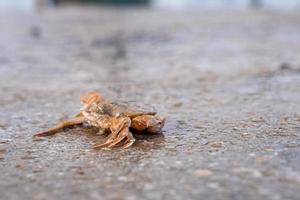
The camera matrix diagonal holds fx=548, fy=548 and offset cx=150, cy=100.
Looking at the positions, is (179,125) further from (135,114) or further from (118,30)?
(118,30)

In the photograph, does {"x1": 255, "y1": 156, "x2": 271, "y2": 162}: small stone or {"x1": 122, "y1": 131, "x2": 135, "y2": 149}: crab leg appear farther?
{"x1": 122, "y1": 131, "x2": 135, "y2": 149}: crab leg

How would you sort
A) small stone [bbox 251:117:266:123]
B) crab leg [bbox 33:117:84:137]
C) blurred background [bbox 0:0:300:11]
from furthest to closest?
blurred background [bbox 0:0:300:11] → small stone [bbox 251:117:266:123] → crab leg [bbox 33:117:84:137]

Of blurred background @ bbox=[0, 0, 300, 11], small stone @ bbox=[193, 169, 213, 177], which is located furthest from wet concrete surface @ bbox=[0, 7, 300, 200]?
blurred background @ bbox=[0, 0, 300, 11]

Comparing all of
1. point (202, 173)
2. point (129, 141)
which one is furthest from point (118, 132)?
point (202, 173)

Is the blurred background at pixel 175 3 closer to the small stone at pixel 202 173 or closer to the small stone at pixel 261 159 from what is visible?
the small stone at pixel 261 159

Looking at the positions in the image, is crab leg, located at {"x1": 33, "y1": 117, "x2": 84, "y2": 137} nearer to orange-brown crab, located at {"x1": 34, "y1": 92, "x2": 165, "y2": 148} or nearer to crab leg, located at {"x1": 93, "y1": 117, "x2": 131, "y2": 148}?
orange-brown crab, located at {"x1": 34, "y1": 92, "x2": 165, "y2": 148}

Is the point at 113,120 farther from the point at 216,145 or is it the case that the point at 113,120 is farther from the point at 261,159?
the point at 261,159

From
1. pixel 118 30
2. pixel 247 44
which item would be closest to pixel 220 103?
pixel 247 44
